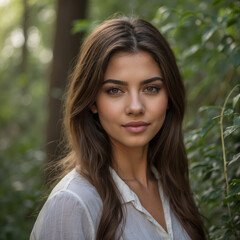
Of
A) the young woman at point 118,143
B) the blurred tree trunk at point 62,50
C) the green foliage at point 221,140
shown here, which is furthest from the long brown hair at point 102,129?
the blurred tree trunk at point 62,50

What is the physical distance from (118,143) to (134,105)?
371mm

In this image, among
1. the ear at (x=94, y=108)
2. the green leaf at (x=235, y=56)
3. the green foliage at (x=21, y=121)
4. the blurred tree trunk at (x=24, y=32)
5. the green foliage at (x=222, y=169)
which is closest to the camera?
the green foliage at (x=222, y=169)

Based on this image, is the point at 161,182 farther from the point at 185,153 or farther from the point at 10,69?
the point at 10,69

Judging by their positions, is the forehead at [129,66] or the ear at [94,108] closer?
the forehead at [129,66]

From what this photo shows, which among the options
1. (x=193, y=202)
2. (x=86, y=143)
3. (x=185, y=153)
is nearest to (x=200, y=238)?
(x=193, y=202)

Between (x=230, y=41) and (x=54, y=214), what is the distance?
5.77ft

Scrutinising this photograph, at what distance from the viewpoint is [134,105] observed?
2.14 meters

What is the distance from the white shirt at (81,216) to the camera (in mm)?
1891

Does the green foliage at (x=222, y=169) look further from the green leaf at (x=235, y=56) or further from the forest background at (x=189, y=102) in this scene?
the green leaf at (x=235, y=56)

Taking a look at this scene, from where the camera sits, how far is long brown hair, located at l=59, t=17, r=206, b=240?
2152 millimetres

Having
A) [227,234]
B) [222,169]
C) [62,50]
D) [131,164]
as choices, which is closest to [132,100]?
Answer: [131,164]

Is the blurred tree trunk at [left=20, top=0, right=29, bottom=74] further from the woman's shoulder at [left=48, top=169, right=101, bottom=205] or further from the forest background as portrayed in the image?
the woman's shoulder at [left=48, top=169, right=101, bottom=205]

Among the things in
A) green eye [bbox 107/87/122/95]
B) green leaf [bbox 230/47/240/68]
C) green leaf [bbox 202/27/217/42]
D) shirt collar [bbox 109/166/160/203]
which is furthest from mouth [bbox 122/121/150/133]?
green leaf [bbox 202/27/217/42]

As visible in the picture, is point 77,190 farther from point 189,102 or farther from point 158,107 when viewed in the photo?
point 189,102
